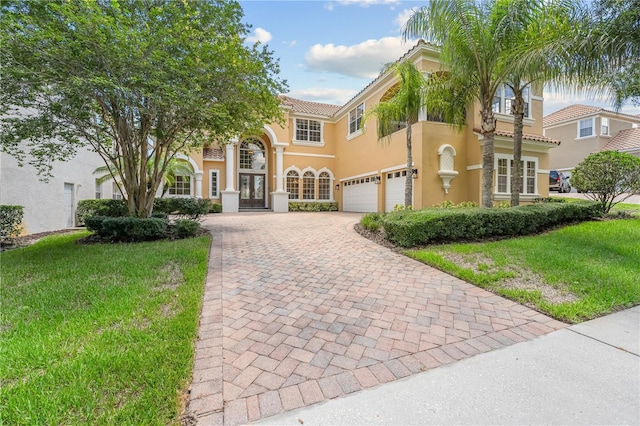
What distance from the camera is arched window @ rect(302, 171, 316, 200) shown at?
21734 millimetres

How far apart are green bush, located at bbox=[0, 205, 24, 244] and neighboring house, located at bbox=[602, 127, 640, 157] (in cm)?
3399

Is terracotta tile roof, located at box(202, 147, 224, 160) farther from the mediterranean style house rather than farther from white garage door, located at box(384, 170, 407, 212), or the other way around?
white garage door, located at box(384, 170, 407, 212)

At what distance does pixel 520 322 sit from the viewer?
365cm

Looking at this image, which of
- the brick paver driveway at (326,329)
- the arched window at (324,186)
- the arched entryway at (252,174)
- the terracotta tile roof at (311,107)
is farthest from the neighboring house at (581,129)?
the brick paver driveway at (326,329)

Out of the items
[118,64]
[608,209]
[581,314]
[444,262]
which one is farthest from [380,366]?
[608,209]

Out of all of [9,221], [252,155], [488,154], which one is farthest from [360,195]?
[9,221]

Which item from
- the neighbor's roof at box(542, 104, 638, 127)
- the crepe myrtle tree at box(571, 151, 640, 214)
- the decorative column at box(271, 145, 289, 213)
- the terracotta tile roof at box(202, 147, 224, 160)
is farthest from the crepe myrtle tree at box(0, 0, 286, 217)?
the neighbor's roof at box(542, 104, 638, 127)

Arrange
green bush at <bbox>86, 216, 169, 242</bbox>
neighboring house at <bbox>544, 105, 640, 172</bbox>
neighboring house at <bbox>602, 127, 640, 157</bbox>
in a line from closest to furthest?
green bush at <bbox>86, 216, 169, 242</bbox>, neighboring house at <bbox>602, 127, 640, 157</bbox>, neighboring house at <bbox>544, 105, 640, 172</bbox>

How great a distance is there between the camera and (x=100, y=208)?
11164 millimetres

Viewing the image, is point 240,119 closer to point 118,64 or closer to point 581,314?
point 118,64

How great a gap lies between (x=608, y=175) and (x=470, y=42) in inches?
253

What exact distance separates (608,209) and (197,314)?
13.5m

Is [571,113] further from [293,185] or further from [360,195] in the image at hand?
[293,185]

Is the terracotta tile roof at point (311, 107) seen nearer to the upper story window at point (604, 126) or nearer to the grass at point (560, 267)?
the grass at point (560, 267)
